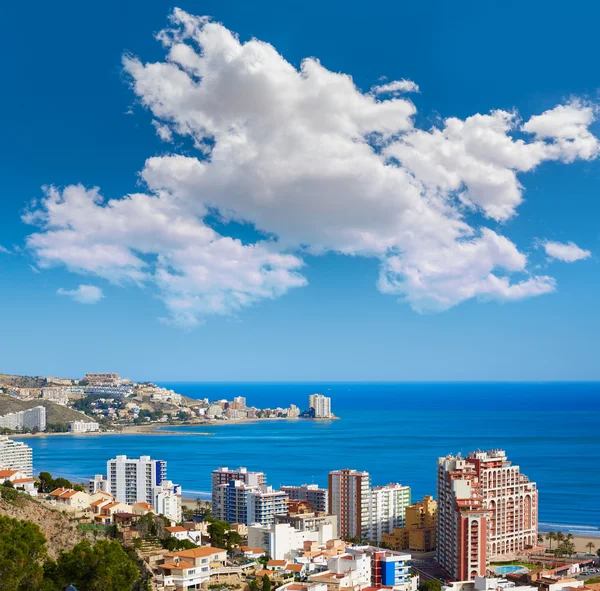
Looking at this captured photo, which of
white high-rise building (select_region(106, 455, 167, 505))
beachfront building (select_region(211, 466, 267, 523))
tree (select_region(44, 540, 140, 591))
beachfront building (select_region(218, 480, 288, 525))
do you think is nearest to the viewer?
tree (select_region(44, 540, 140, 591))

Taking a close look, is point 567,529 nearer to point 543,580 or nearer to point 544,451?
point 543,580

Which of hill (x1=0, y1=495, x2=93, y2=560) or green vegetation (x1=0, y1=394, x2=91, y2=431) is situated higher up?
hill (x1=0, y1=495, x2=93, y2=560)

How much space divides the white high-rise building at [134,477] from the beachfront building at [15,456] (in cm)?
431

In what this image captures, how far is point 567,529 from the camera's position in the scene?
58.9ft

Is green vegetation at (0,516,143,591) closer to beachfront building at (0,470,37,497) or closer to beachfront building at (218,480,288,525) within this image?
beachfront building at (0,470,37,497)

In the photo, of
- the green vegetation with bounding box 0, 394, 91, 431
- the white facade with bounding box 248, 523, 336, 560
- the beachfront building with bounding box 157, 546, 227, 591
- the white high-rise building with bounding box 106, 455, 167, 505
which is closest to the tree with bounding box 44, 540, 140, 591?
the beachfront building with bounding box 157, 546, 227, 591

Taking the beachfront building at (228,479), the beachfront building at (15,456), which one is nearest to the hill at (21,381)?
the beachfront building at (15,456)

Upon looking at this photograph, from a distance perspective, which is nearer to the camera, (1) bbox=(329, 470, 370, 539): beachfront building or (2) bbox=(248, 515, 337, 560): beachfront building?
(2) bbox=(248, 515, 337, 560): beachfront building

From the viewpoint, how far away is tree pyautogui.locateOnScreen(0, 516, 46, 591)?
6.55m

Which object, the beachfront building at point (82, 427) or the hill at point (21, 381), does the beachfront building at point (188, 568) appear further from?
the hill at point (21, 381)

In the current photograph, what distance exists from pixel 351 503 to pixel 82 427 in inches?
1319

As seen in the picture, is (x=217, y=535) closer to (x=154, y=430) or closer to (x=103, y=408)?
(x=154, y=430)

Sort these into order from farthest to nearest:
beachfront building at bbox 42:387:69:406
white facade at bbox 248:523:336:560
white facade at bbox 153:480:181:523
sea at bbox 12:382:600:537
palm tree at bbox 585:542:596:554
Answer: beachfront building at bbox 42:387:69:406 → sea at bbox 12:382:600:537 → white facade at bbox 153:480:181:523 → palm tree at bbox 585:542:596:554 → white facade at bbox 248:523:336:560

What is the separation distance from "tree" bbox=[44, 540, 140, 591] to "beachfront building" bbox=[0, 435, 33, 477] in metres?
17.2
